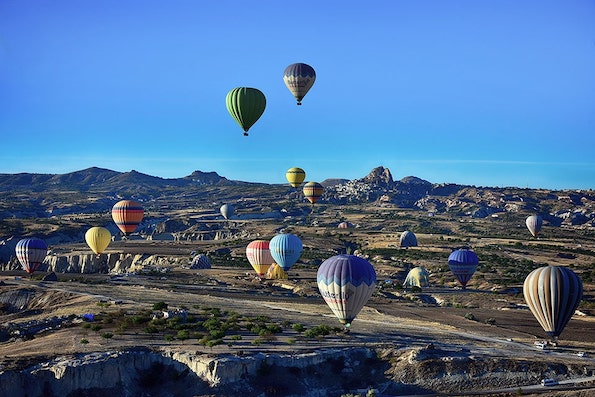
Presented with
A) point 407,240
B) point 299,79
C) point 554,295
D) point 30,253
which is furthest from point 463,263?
point 30,253

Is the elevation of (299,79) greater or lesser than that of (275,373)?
greater

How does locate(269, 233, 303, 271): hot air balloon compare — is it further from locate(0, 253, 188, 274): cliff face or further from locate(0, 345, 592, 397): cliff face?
locate(0, 253, 188, 274): cliff face

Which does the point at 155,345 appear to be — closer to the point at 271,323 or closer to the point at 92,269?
the point at 271,323

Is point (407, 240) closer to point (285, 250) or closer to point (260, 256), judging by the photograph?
point (260, 256)

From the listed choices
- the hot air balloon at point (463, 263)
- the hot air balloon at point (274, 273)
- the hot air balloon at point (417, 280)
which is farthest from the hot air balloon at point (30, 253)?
the hot air balloon at point (463, 263)

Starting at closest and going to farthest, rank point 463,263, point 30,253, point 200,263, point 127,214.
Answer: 1. point 463,263
2. point 30,253
3. point 127,214
4. point 200,263

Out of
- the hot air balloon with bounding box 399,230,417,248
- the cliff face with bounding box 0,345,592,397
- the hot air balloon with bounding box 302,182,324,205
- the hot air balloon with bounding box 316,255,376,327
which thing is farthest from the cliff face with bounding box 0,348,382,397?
the hot air balloon with bounding box 302,182,324,205
